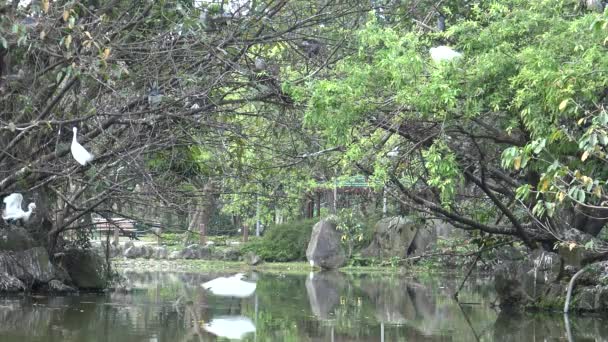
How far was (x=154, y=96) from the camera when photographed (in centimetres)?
830

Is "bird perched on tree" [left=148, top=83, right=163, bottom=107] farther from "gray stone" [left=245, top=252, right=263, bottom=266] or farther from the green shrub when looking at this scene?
the green shrub

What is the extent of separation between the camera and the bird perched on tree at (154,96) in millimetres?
8297

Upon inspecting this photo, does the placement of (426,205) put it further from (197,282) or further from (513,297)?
(197,282)

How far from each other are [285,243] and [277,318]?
1337cm

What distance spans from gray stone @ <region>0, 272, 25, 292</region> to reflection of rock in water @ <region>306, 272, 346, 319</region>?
419 centimetres

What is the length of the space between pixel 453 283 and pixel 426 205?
251 inches

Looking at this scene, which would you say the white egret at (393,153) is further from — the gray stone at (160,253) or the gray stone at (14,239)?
the gray stone at (160,253)

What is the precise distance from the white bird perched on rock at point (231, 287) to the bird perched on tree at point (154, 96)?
4.43 meters

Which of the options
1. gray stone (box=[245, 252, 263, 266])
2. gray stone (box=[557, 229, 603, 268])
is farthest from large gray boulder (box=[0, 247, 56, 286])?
gray stone (box=[245, 252, 263, 266])

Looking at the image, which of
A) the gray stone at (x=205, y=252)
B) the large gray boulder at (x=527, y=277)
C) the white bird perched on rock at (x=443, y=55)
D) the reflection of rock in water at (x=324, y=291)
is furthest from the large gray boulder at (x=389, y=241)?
the white bird perched on rock at (x=443, y=55)

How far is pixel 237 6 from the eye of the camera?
9.09 metres

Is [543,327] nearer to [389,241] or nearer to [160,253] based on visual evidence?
[389,241]

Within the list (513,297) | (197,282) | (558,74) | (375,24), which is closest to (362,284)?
(197,282)

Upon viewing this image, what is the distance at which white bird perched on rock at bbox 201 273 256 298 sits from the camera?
12.2m
